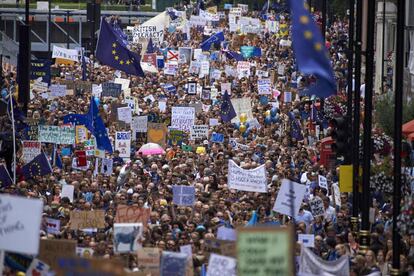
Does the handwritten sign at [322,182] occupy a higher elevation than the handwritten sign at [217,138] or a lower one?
lower

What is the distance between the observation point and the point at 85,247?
21.2 m

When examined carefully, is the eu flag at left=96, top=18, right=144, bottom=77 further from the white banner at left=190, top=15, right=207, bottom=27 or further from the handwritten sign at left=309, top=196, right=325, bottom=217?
the white banner at left=190, top=15, right=207, bottom=27

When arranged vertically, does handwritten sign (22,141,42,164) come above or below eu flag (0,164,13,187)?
above

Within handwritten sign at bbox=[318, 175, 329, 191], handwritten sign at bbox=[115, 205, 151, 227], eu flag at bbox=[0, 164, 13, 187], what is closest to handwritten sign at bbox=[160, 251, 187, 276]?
handwritten sign at bbox=[115, 205, 151, 227]

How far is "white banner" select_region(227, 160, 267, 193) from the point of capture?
27172 millimetres

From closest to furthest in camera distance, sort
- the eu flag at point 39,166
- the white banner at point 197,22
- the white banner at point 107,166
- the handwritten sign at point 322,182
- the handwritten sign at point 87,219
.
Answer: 1. the handwritten sign at point 87,219
2. the handwritten sign at point 322,182
3. the eu flag at point 39,166
4. the white banner at point 107,166
5. the white banner at point 197,22

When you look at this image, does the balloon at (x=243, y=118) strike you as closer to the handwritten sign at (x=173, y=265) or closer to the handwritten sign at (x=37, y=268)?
the handwritten sign at (x=173, y=265)

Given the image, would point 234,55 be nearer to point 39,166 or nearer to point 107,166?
point 107,166

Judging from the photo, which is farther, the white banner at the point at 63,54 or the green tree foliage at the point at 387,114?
the white banner at the point at 63,54

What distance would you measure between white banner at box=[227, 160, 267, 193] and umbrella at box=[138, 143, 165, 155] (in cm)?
846

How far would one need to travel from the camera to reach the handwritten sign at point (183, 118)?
39.3 meters

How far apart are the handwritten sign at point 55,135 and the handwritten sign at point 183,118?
6.61 meters

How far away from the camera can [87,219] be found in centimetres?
2311

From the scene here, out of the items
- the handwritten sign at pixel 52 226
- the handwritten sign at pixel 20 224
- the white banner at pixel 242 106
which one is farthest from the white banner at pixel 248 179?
the white banner at pixel 242 106
